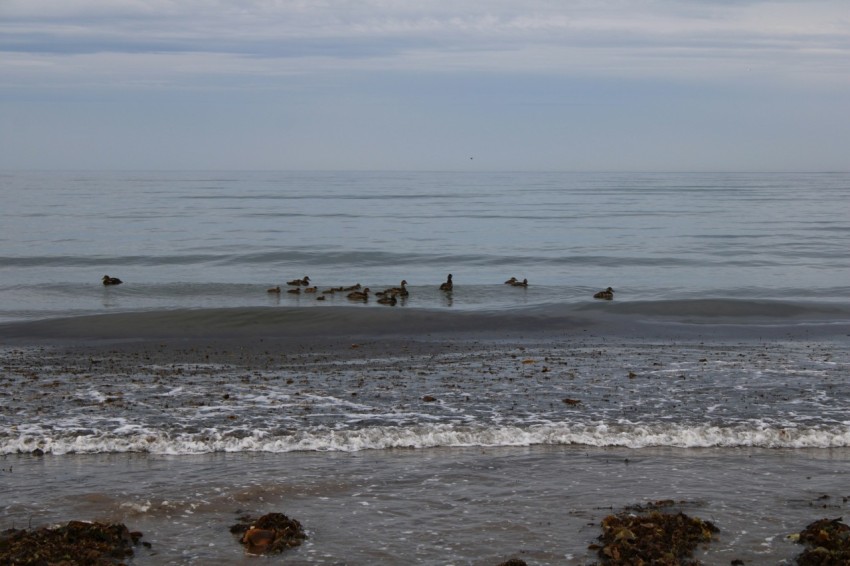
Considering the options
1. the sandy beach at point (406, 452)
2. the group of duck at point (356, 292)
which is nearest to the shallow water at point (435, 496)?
the sandy beach at point (406, 452)

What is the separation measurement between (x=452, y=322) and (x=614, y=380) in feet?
23.8

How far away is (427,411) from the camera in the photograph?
12.5 metres

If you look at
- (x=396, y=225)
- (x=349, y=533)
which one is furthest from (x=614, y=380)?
(x=396, y=225)

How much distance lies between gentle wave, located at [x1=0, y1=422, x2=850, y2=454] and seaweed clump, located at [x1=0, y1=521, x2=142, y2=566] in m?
2.88

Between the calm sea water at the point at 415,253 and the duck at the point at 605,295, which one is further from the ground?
the calm sea water at the point at 415,253

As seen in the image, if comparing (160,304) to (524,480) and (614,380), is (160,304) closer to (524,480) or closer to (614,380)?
(614,380)

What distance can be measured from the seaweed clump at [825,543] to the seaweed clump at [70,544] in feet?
18.9

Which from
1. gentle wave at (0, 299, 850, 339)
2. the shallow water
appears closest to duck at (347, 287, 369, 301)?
gentle wave at (0, 299, 850, 339)

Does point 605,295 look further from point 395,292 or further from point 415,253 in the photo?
point 415,253

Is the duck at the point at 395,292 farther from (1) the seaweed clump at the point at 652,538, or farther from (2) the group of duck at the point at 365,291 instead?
(1) the seaweed clump at the point at 652,538

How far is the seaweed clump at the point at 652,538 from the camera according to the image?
301 inches

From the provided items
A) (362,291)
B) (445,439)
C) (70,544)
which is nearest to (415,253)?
(362,291)

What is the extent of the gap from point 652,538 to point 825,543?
1.46m

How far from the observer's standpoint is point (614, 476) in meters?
9.98
